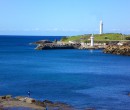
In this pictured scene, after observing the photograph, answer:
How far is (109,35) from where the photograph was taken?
164 metres

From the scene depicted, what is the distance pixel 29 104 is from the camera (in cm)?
3325

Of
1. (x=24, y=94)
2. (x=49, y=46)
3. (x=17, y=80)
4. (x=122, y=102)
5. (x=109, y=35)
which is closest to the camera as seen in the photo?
(x=122, y=102)

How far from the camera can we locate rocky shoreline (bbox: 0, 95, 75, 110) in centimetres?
3244

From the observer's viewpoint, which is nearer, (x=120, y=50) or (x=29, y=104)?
(x=29, y=104)

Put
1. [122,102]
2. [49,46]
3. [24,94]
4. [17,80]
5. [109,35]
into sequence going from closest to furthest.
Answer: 1. [122,102]
2. [24,94]
3. [17,80]
4. [49,46]
5. [109,35]

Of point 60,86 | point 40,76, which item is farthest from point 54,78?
point 60,86

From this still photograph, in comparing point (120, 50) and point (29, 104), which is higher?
point (120, 50)

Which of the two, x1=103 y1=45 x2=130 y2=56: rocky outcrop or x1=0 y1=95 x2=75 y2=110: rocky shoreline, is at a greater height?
x1=103 y1=45 x2=130 y2=56: rocky outcrop

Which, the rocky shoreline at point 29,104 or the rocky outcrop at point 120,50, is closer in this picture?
the rocky shoreline at point 29,104

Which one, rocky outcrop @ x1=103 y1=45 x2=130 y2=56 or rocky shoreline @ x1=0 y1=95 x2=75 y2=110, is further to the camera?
rocky outcrop @ x1=103 y1=45 x2=130 y2=56

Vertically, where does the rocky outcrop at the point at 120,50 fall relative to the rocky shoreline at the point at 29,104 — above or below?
above

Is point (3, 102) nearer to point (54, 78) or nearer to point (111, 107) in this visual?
point (111, 107)

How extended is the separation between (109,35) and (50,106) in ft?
434

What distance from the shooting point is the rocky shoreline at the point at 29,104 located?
32.4 meters
